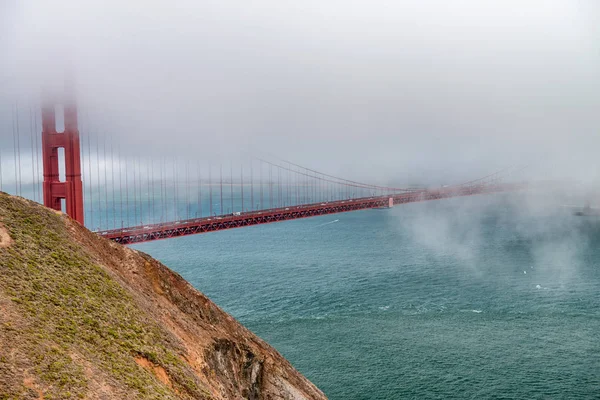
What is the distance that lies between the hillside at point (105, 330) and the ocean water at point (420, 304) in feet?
63.7

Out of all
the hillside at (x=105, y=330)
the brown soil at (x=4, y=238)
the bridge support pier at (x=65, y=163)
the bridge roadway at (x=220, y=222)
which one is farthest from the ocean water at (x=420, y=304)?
the brown soil at (x=4, y=238)

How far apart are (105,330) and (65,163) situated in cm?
2055

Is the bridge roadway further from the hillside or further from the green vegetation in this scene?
Answer: the green vegetation

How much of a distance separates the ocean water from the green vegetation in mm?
25028

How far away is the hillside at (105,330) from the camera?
40.1 ft

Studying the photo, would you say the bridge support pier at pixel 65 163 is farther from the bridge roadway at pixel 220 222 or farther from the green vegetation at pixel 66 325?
the green vegetation at pixel 66 325

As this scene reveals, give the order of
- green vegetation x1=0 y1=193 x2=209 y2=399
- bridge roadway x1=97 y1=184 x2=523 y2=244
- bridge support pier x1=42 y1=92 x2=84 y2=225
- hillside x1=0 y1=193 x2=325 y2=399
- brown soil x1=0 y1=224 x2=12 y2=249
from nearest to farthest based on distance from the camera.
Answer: green vegetation x1=0 y1=193 x2=209 y2=399 < hillside x1=0 y1=193 x2=325 y2=399 < brown soil x1=0 y1=224 x2=12 y2=249 < bridge support pier x1=42 y1=92 x2=84 y2=225 < bridge roadway x1=97 y1=184 x2=523 y2=244

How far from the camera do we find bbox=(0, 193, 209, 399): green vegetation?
11863mm

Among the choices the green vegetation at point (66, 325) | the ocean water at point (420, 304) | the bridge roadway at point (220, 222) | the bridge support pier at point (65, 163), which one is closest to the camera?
the green vegetation at point (66, 325)

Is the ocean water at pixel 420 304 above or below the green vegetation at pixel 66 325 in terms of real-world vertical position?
below

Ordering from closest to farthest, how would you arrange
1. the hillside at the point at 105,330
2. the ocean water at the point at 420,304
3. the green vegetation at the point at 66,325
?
the green vegetation at the point at 66,325 < the hillside at the point at 105,330 < the ocean water at the point at 420,304

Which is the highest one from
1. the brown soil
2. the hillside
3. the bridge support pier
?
the bridge support pier

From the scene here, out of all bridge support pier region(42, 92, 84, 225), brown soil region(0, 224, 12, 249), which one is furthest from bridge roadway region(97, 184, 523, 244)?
brown soil region(0, 224, 12, 249)

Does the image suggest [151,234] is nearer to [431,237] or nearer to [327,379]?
[327,379]
